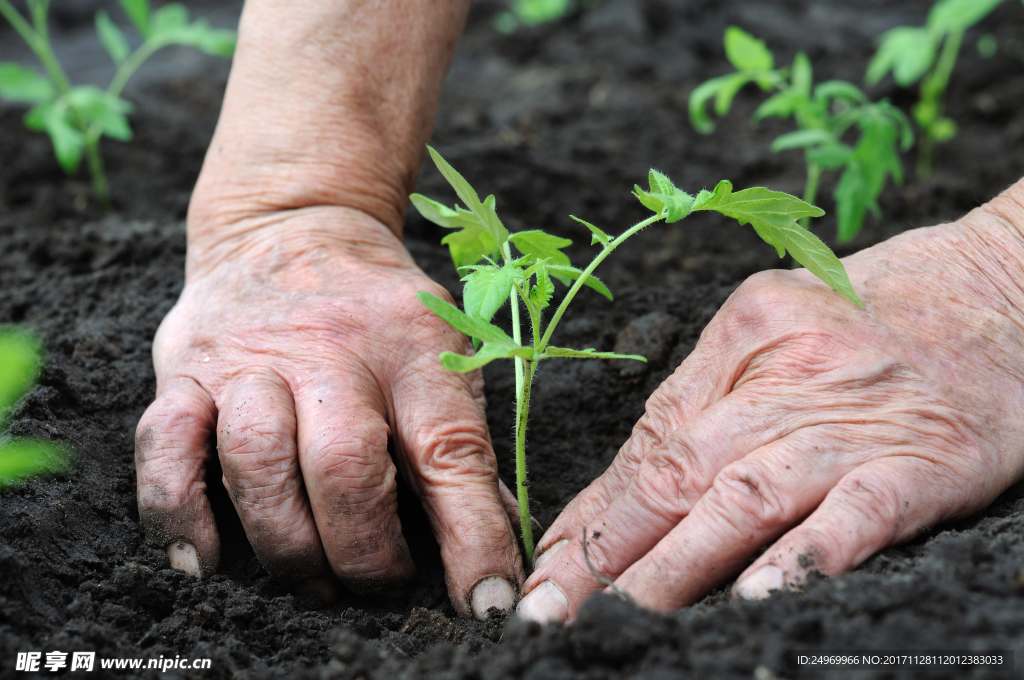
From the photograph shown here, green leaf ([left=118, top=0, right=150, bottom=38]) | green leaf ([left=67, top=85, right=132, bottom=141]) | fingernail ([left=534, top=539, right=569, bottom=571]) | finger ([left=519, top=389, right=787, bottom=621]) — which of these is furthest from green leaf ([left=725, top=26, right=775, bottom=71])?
green leaf ([left=118, top=0, right=150, bottom=38])

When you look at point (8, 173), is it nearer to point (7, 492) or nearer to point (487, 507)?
point (7, 492)

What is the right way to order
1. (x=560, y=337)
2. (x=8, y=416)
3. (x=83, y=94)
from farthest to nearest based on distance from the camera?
(x=83, y=94) → (x=560, y=337) → (x=8, y=416)

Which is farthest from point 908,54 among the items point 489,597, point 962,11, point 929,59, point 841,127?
point 489,597

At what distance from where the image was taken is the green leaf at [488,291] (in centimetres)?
147

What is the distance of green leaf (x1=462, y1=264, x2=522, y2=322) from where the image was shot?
1473 millimetres

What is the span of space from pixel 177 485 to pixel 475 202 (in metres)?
0.91

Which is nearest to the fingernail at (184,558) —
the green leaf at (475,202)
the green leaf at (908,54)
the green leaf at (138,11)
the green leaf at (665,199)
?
the green leaf at (475,202)

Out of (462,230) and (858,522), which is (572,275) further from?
(858,522)

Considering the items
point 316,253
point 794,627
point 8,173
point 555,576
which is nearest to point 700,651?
point 794,627

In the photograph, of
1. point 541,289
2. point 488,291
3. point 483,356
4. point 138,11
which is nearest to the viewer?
point 483,356

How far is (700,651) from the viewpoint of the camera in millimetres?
1205

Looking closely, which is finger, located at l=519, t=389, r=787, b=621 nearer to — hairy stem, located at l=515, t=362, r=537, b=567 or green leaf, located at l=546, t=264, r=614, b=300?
hairy stem, located at l=515, t=362, r=537, b=567

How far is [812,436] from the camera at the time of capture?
1.53 m

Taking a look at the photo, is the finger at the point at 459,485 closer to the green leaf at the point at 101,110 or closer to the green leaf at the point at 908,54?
the green leaf at the point at 101,110
